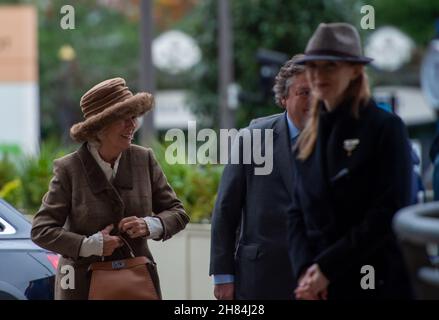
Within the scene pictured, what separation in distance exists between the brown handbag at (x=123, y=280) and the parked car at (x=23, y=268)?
3.74 feet

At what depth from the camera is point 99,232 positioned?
5.06 metres

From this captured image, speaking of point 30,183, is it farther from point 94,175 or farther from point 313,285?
point 313,285

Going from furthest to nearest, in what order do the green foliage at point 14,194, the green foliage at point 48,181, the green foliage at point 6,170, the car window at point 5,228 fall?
the green foliage at point 6,170 < the green foliage at point 14,194 < the green foliage at point 48,181 < the car window at point 5,228

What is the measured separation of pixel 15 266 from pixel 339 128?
2446 millimetres

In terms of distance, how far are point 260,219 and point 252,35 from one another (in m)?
16.3

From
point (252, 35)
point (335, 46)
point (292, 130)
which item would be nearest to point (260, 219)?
point (292, 130)

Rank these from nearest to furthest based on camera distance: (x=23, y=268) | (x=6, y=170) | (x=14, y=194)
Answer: (x=23, y=268) < (x=14, y=194) < (x=6, y=170)

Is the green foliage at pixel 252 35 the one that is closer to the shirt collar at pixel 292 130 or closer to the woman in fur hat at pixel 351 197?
the shirt collar at pixel 292 130

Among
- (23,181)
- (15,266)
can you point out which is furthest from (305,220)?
(23,181)

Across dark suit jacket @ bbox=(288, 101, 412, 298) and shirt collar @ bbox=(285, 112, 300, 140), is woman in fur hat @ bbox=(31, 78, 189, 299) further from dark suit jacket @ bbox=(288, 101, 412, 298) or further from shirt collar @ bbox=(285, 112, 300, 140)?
dark suit jacket @ bbox=(288, 101, 412, 298)

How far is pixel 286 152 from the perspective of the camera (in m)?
5.14

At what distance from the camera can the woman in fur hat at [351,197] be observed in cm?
424

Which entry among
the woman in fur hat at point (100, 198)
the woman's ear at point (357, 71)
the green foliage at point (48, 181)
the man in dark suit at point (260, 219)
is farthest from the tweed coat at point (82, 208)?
the green foliage at point (48, 181)

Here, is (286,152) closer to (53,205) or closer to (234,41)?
(53,205)
